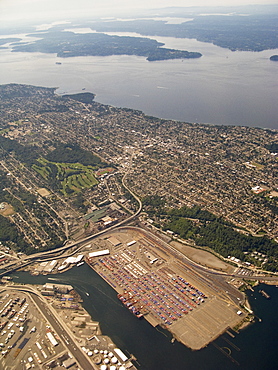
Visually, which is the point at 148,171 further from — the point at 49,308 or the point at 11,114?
the point at 11,114

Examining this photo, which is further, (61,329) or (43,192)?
(43,192)

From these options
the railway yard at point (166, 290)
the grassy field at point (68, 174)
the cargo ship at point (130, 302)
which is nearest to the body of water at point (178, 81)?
the grassy field at point (68, 174)

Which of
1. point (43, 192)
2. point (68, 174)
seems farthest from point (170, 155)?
point (43, 192)

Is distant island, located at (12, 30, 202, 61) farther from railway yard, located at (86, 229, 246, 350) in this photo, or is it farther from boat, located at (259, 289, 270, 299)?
boat, located at (259, 289, 270, 299)

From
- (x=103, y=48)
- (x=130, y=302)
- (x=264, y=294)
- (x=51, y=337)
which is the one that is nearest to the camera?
(x=51, y=337)

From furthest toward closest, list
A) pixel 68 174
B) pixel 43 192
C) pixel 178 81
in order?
pixel 178 81, pixel 68 174, pixel 43 192

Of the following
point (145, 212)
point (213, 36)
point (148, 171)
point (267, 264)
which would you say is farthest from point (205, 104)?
point (213, 36)

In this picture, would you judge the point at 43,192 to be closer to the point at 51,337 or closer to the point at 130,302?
the point at 130,302

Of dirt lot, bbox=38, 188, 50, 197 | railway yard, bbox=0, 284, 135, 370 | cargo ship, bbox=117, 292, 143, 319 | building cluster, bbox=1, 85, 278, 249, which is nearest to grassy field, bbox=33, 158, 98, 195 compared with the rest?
dirt lot, bbox=38, 188, 50, 197

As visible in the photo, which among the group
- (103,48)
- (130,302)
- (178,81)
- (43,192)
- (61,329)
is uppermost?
(103,48)
